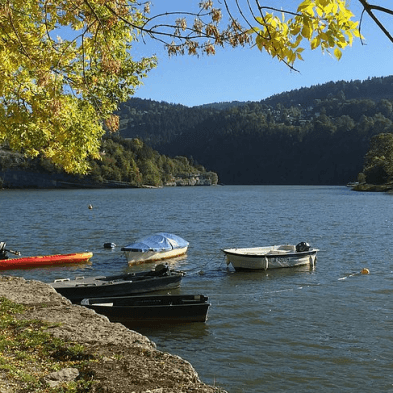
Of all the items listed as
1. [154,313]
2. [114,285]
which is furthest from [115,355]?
[114,285]

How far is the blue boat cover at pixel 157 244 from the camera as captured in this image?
105 ft

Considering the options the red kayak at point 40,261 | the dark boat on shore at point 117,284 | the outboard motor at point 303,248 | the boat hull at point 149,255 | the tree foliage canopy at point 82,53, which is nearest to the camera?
the tree foliage canopy at point 82,53

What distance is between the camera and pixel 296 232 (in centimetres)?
4962

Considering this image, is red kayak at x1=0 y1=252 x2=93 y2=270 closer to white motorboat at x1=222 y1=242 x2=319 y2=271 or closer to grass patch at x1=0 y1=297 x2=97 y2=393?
white motorboat at x1=222 y1=242 x2=319 y2=271

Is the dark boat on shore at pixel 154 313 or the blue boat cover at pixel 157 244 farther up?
the blue boat cover at pixel 157 244

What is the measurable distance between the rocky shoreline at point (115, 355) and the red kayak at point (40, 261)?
55.8 feet

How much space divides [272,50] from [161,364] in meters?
5.87

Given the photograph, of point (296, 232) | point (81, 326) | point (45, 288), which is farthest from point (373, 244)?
point (81, 326)

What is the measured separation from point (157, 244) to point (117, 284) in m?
12.4

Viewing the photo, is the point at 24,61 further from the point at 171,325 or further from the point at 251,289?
the point at 251,289

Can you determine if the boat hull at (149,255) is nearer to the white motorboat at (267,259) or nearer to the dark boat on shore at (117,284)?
the white motorboat at (267,259)

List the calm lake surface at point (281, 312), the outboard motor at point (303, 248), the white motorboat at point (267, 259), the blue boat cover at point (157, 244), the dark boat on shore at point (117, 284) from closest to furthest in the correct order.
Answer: the calm lake surface at point (281, 312), the dark boat on shore at point (117, 284), the white motorboat at point (267, 259), the outboard motor at point (303, 248), the blue boat cover at point (157, 244)

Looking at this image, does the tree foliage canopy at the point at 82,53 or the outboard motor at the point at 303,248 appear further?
the outboard motor at the point at 303,248

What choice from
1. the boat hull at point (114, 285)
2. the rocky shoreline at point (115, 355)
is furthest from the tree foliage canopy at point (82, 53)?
the boat hull at point (114, 285)
